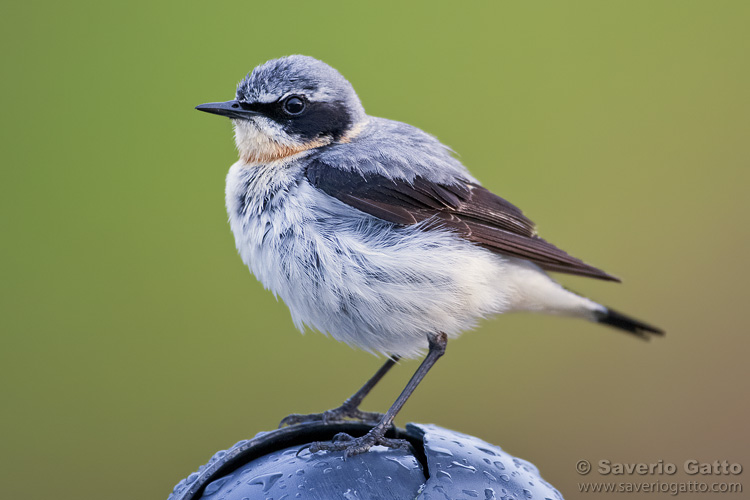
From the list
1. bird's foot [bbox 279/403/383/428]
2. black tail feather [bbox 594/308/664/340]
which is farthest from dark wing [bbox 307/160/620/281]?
bird's foot [bbox 279/403/383/428]

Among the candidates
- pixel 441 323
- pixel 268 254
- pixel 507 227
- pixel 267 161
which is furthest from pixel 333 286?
pixel 507 227

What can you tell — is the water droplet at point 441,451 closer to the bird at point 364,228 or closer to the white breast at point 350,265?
the bird at point 364,228

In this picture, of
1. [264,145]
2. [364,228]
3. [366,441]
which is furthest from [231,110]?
[366,441]

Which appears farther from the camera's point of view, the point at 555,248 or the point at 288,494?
the point at 555,248

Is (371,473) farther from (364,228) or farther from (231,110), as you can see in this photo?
(231,110)

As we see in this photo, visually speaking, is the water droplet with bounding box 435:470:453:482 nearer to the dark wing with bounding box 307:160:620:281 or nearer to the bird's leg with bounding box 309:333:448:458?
the bird's leg with bounding box 309:333:448:458

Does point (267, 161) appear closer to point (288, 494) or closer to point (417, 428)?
point (417, 428)
